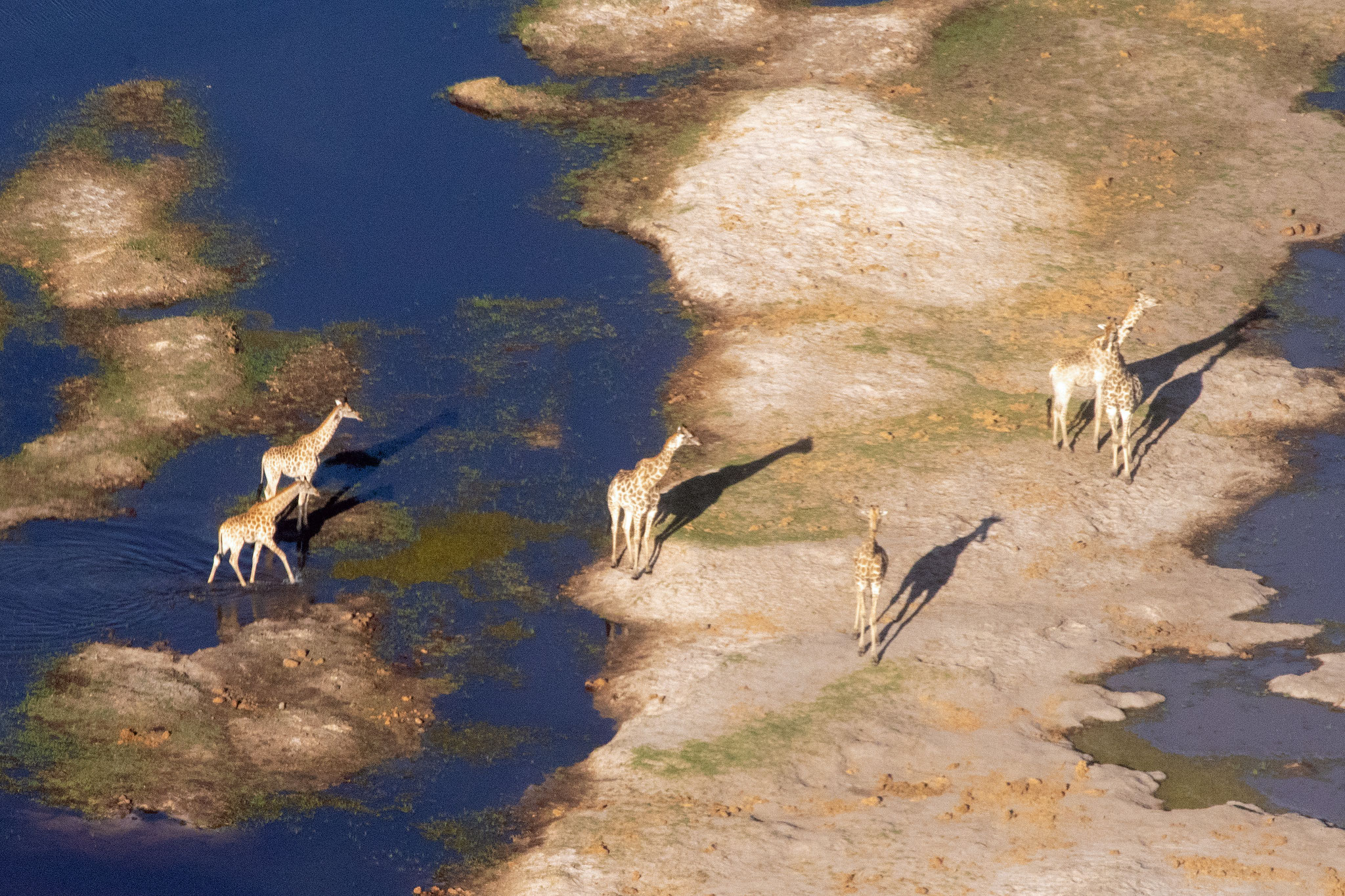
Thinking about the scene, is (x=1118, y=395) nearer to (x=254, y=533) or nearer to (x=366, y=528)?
(x=366, y=528)

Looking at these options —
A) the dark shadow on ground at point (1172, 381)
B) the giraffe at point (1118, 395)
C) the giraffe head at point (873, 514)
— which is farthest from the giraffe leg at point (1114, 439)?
Answer: the giraffe head at point (873, 514)

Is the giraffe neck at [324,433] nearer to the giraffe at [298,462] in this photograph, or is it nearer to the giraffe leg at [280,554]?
the giraffe at [298,462]

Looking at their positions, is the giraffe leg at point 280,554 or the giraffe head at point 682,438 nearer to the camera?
the giraffe leg at point 280,554

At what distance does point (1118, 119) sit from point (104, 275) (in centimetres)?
2740

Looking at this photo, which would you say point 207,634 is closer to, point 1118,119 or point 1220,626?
point 1220,626

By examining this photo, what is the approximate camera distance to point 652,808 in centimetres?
2314

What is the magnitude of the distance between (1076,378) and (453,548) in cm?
1246

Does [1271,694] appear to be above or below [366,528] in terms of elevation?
below

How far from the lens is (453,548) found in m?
29.4

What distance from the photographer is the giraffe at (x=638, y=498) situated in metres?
27.7

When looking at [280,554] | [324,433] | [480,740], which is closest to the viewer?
[480,740]

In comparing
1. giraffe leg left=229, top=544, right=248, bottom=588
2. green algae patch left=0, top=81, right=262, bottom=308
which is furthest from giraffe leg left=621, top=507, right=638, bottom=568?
green algae patch left=0, top=81, right=262, bottom=308

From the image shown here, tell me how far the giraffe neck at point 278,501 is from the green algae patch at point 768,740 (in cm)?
802

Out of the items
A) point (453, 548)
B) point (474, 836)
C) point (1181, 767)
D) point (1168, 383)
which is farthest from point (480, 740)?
point (1168, 383)
